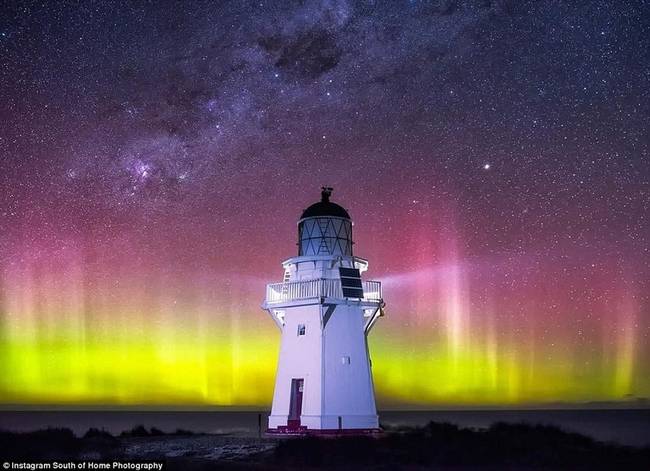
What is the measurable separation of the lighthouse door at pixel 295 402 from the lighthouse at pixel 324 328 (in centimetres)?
4

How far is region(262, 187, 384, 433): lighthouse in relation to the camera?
27812 mm

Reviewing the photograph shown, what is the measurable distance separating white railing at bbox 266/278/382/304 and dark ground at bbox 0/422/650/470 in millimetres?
5457

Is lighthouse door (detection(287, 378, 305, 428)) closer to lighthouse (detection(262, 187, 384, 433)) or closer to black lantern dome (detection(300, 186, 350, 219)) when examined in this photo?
lighthouse (detection(262, 187, 384, 433))

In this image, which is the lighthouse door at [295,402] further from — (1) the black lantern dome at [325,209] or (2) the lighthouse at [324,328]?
(1) the black lantern dome at [325,209]

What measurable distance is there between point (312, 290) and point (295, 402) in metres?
4.58

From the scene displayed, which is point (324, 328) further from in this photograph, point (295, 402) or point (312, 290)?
point (295, 402)

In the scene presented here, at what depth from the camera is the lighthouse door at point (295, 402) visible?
1126 inches

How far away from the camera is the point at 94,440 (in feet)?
106

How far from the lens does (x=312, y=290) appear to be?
28328mm

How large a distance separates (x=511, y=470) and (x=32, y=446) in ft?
62.3

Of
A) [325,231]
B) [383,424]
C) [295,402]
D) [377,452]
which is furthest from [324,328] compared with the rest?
[383,424]

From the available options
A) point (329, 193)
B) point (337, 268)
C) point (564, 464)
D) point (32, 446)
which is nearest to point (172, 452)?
point (32, 446)

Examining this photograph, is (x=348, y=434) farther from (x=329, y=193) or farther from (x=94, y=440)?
(x=94, y=440)

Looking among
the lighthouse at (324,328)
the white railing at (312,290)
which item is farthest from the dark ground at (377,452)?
the white railing at (312,290)
